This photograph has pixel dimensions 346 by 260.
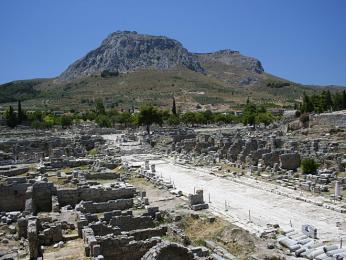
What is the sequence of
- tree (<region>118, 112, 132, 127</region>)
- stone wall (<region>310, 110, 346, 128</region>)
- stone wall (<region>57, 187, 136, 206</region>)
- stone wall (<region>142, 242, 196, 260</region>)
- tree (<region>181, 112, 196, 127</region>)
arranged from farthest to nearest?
1. tree (<region>181, 112, 196, 127</region>)
2. tree (<region>118, 112, 132, 127</region>)
3. stone wall (<region>310, 110, 346, 128</region>)
4. stone wall (<region>57, 187, 136, 206</region>)
5. stone wall (<region>142, 242, 196, 260</region>)

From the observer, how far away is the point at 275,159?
34250 millimetres

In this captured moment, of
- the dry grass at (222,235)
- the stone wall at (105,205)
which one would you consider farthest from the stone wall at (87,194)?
the dry grass at (222,235)

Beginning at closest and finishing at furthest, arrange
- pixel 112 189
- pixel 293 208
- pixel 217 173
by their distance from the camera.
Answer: pixel 293 208, pixel 112 189, pixel 217 173

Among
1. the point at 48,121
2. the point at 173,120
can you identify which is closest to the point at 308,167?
the point at 173,120

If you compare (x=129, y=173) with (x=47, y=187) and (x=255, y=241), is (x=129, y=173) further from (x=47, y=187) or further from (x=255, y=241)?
(x=255, y=241)

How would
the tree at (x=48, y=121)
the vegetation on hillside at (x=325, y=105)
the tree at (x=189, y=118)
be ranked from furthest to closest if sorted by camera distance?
the tree at (x=189, y=118), the tree at (x=48, y=121), the vegetation on hillside at (x=325, y=105)

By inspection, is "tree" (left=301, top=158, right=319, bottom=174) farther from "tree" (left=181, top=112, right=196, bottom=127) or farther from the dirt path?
"tree" (left=181, top=112, right=196, bottom=127)

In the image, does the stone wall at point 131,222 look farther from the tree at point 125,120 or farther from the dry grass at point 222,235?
the tree at point 125,120

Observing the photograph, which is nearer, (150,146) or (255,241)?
(255,241)

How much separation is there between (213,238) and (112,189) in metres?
9.04

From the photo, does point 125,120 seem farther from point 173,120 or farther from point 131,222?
point 131,222

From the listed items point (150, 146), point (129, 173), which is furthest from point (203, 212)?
point (150, 146)

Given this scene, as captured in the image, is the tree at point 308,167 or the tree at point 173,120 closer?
the tree at point 308,167

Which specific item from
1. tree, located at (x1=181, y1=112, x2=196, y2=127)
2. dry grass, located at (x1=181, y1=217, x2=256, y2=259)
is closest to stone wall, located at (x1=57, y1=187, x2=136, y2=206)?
dry grass, located at (x1=181, y1=217, x2=256, y2=259)
